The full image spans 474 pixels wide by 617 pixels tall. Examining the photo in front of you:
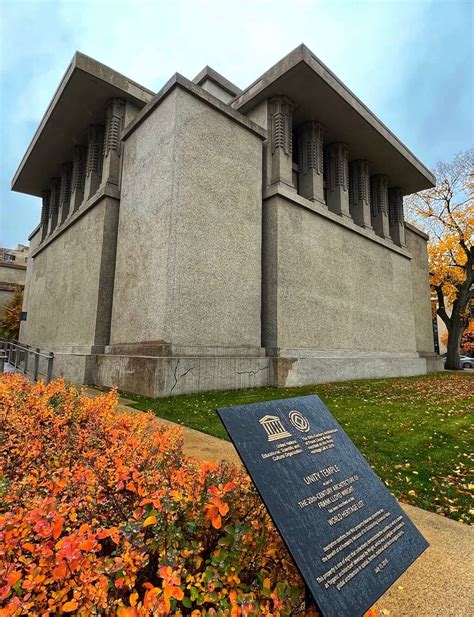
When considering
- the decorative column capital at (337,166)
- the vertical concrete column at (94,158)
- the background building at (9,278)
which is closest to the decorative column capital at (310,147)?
the decorative column capital at (337,166)

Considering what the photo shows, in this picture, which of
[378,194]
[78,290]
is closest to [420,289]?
[378,194]

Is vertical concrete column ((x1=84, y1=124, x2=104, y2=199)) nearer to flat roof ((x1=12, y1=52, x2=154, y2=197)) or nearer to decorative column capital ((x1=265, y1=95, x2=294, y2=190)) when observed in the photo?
flat roof ((x1=12, y1=52, x2=154, y2=197))

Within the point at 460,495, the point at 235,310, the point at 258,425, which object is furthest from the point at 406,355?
the point at 258,425

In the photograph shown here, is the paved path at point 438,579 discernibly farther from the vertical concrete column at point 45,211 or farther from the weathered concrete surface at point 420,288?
the vertical concrete column at point 45,211

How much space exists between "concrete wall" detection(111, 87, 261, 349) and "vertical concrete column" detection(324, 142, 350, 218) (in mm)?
5702

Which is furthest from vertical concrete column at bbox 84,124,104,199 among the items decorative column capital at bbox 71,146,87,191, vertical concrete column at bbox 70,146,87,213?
decorative column capital at bbox 71,146,87,191

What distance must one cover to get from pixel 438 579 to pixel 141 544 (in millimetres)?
2106

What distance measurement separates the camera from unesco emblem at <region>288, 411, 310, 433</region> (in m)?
2.49

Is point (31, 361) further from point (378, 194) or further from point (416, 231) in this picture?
point (416, 231)

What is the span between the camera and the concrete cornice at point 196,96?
38.0 feet

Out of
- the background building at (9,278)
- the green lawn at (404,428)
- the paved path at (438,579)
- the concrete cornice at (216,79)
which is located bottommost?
the paved path at (438,579)

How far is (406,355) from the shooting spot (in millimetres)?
20125

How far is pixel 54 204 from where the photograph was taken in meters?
22.0

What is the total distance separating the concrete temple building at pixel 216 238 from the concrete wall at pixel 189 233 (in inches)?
2.0
